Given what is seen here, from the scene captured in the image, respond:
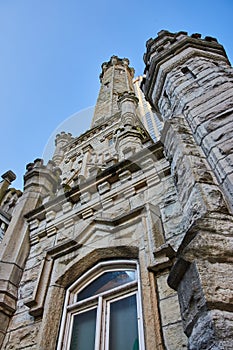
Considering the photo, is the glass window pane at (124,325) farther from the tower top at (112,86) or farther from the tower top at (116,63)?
the tower top at (116,63)

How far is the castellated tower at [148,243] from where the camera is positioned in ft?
5.82

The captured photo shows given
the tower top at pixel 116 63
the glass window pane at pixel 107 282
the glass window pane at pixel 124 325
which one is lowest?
the glass window pane at pixel 124 325

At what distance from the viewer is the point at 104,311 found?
2.92 meters

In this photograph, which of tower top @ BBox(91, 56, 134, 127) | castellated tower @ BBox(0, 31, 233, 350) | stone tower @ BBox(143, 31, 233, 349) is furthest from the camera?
tower top @ BBox(91, 56, 134, 127)

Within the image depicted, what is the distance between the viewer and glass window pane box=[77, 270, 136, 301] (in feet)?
10.3

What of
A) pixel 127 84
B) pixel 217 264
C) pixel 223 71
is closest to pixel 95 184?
pixel 223 71

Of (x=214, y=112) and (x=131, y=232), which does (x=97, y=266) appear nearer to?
(x=131, y=232)

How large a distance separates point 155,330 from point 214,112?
2222 millimetres

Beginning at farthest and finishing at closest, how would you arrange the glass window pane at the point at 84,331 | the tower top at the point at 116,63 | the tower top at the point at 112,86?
1. the tower top at the point at 116,63
2. the tower top at the point at 112,86
3. the glass window pane at the point at 84,331

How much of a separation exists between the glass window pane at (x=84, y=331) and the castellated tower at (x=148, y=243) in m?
0.01

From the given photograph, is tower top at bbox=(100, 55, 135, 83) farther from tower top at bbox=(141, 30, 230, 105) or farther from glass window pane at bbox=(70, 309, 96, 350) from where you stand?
glass window pane at bbox=(70, 309, 96, 350)

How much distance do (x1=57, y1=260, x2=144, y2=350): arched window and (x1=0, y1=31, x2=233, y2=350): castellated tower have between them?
11mm

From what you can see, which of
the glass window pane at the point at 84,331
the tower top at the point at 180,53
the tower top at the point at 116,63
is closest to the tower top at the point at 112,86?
the tower top at the point at 116,63

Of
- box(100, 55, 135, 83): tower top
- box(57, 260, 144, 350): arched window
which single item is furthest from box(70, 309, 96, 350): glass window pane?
box(100, 55, 135, 83): tower top
